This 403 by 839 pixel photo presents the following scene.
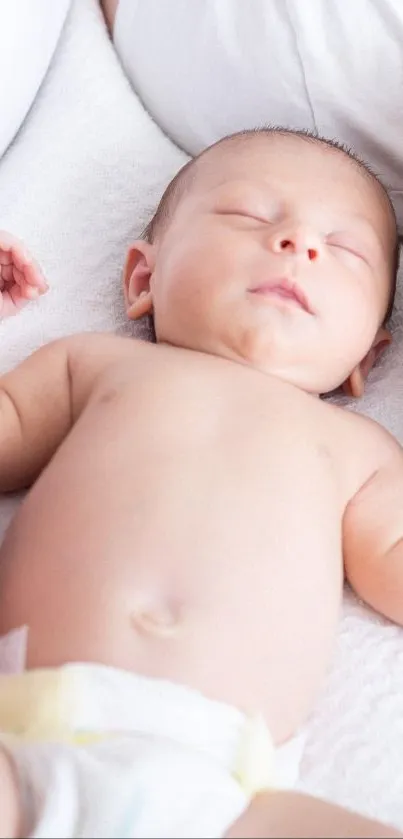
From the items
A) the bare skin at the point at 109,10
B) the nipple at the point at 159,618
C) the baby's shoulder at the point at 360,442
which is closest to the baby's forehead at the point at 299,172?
the baby's shoulder at the point at 360,442

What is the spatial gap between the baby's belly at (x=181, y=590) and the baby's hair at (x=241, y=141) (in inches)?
15.7

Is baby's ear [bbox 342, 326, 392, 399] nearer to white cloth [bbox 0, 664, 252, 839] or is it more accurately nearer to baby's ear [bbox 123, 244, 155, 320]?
baby's ear [bbox 123, 244, 155, 320]

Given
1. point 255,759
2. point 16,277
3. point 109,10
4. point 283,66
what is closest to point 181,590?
point 255,759

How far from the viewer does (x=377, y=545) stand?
3.15 feet

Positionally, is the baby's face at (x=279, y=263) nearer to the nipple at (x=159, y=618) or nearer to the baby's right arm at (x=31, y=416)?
the baby's right arm at (x=31, y=416)

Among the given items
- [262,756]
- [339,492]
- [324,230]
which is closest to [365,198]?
[324,230]

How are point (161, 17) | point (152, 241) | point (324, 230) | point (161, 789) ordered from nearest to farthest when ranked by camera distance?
point (161, 789), point (324, 230), point (152, 241), point (161, 17)

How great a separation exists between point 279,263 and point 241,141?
23cm

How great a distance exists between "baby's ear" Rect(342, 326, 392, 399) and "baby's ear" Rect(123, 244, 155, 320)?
0.25m

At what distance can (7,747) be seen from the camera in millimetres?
748

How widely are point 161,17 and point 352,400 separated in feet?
1.91

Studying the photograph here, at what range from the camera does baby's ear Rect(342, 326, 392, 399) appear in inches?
45.7

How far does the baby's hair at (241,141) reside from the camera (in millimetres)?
1184

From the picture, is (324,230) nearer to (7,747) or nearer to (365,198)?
(365,198)
